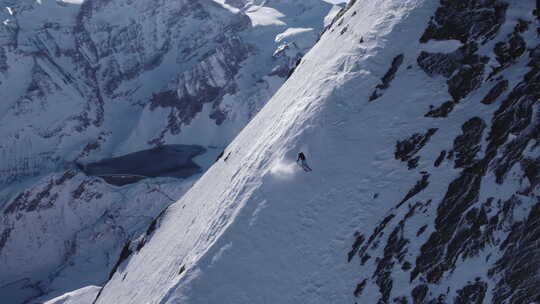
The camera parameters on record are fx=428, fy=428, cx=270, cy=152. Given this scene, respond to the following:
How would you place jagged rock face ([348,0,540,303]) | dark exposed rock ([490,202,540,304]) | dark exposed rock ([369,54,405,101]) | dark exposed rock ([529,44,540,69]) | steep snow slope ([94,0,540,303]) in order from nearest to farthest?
dark exposed rock ([490,202,540,304]) < jagged rock face ([348,0,540,303]) < steep snow slope ([94,0,540,303]) < dark exposed rock ([529,44,540,69]) < dark exposed rock ([369,54,405,101])

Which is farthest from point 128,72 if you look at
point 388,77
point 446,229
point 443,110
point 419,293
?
point 419,293

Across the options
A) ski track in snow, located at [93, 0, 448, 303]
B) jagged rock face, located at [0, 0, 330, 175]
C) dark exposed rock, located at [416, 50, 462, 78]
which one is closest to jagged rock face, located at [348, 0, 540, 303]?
dark exposed rock, located at [416, 50, 462, 78]

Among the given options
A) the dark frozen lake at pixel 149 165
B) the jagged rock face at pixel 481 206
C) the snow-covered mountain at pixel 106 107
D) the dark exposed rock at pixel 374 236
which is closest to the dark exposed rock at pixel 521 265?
the jagged rock face at pixel 481 206

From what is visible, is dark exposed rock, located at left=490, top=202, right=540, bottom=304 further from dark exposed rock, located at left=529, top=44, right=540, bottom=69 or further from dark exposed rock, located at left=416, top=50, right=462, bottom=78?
dark exposed rock, located at left=416, top=50, right=462, bottom=78

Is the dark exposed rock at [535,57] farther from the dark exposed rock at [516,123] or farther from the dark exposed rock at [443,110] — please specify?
the dark exposed rock at [443,110]

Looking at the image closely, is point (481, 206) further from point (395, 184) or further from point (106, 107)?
point (106, 107)

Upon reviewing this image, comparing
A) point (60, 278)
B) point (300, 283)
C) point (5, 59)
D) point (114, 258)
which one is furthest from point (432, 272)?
point (5, 59)

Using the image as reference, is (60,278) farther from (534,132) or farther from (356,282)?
(534,132)
